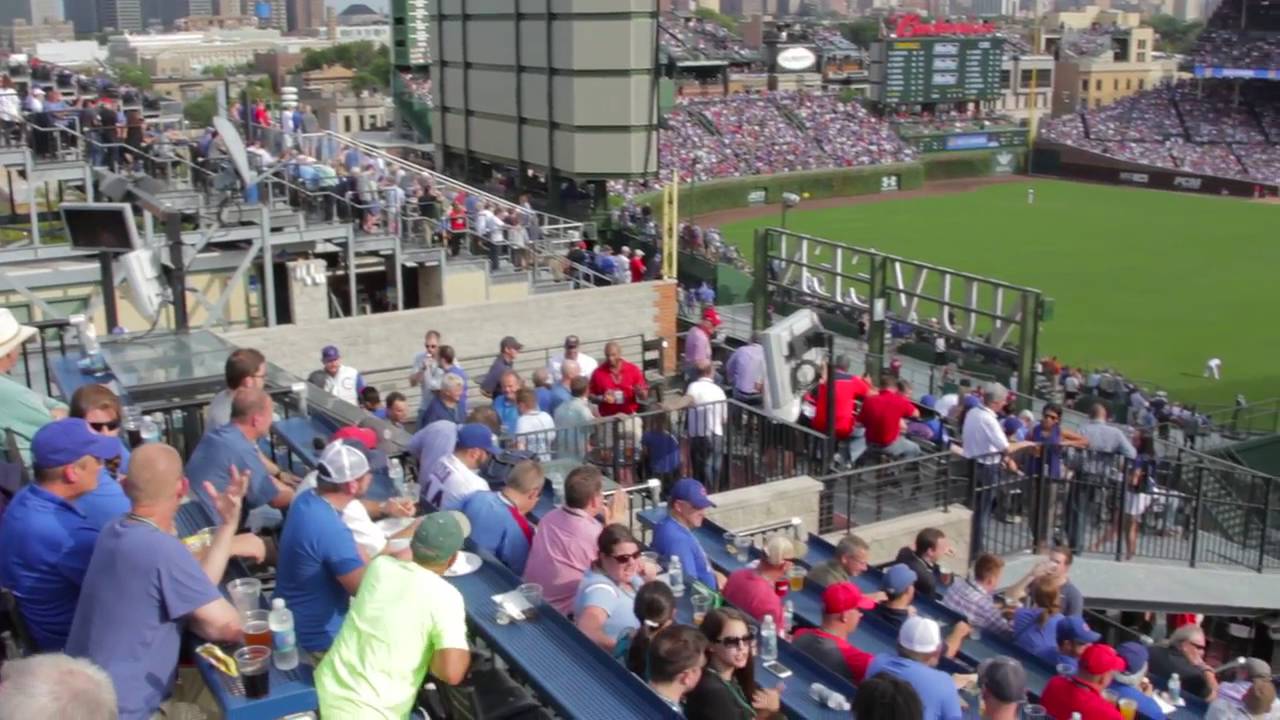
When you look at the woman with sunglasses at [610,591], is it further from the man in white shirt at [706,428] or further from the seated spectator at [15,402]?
the man in white shirt at [706,428]

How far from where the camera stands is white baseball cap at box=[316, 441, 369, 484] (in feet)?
15.1

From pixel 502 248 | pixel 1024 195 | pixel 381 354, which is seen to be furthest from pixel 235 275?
pixel 1024 195

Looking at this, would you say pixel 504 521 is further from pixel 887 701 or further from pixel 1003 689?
pixel 887 701

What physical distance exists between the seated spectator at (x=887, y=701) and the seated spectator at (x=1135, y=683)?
2567mm

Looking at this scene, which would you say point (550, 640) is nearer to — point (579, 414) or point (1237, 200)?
point (579, 414)

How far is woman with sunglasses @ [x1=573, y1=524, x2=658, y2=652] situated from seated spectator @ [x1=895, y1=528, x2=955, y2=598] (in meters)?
2.54

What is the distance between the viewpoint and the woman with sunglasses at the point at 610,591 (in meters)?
5.02

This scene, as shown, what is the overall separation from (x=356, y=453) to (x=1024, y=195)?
60400 millimetres

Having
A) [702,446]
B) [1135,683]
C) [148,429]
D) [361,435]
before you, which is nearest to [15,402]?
[148,429]

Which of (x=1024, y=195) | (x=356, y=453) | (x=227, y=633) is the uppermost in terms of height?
(x=356, y=453)

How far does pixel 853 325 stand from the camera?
1952 cm

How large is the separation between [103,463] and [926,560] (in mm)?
4647

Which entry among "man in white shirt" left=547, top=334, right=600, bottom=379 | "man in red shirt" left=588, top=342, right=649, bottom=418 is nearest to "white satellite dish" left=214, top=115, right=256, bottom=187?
"man in white shirt" left=547, top=334, right=600, bottom=379

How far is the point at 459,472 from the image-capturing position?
6.37 meters
